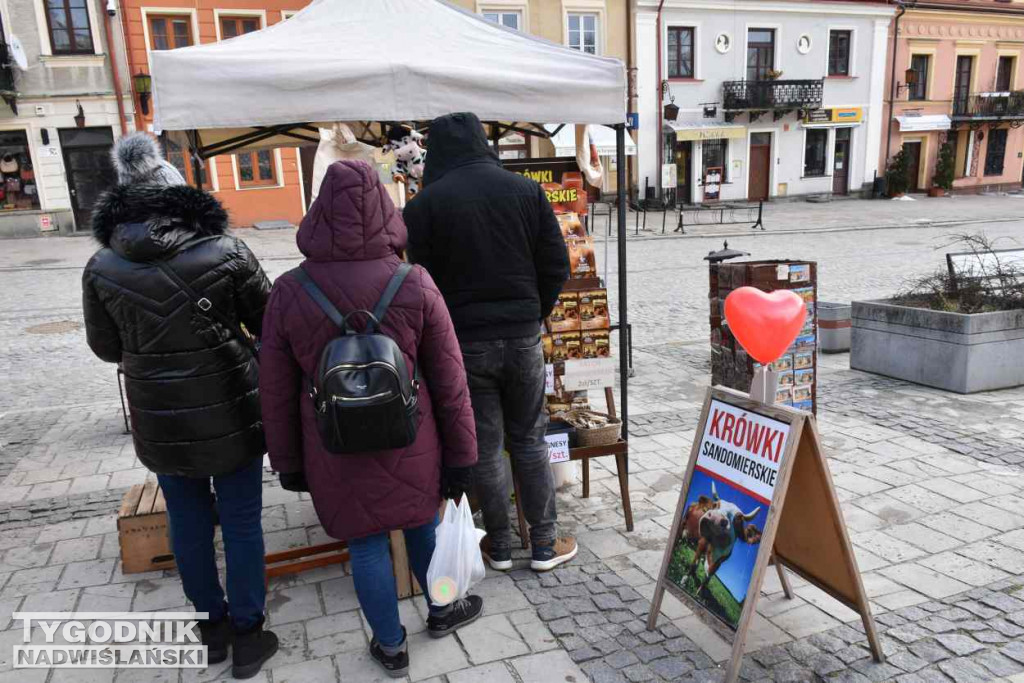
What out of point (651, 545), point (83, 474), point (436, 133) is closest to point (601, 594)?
point (651, 545)

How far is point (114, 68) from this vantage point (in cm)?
1895

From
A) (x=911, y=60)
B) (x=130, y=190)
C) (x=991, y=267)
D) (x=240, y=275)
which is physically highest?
(x=911, y=60)

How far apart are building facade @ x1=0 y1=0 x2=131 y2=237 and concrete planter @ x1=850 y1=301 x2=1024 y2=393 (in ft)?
61.4

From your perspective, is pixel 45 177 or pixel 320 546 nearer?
pixel 320 546

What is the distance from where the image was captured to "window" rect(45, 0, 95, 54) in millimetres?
18438

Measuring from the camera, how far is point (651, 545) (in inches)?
139

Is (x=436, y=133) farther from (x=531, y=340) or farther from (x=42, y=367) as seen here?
(x=42, y=367)

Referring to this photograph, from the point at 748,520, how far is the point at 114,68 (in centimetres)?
2149

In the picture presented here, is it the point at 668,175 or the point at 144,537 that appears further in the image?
the point at 668,175

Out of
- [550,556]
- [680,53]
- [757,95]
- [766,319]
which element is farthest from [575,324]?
[757,95]

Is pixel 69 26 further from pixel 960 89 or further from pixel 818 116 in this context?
pixel 960 89

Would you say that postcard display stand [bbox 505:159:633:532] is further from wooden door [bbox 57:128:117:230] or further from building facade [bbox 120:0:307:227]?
wooden door [bbox 57:128:117:230]

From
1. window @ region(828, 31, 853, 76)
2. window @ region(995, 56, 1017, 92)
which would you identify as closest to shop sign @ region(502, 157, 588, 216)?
window @ region(828, 31, 853, 76)

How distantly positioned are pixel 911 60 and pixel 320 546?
32869 millimetres
